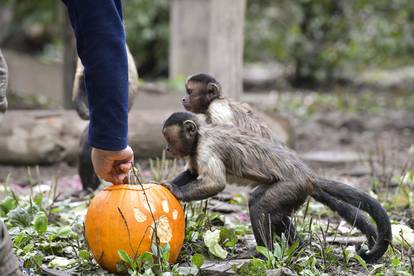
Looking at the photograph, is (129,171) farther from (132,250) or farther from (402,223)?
(402,223)

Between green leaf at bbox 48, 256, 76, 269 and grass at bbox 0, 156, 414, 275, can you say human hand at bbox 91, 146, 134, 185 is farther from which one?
green leaf at bbox 48, 256, 76, 269

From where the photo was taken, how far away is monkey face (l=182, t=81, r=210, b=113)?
589 centimetres

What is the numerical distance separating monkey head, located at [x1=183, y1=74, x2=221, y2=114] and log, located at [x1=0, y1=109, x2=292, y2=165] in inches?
112

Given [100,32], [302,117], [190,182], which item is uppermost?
[100,32]

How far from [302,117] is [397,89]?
19.1 feet

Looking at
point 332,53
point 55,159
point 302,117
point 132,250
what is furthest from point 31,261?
point 332,53

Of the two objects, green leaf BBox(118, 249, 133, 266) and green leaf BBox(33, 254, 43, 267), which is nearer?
green leaf BBox(118, 249, 133, 266)

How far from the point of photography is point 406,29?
56.1ft

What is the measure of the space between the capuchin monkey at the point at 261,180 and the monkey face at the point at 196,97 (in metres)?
1.29

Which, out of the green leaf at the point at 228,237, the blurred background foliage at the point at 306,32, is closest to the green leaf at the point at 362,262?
the green leaf at the point at 228,237

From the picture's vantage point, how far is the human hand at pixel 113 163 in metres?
3.62

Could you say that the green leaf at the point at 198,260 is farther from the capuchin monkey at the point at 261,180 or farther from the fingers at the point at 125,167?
the fingers at the point at 125,167

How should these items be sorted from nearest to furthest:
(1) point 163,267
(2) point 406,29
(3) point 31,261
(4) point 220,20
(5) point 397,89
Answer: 1. (1) point 163,267
2. (3) point 31,261
3. (4) point 220,20
4. (2) point 406,29
5. (5) point 397,89

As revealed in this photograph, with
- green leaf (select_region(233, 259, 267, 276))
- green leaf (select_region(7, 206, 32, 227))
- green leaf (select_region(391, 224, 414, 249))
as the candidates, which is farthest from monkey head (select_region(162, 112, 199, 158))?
green leaf (select_region(391, 224, 414, 249))
